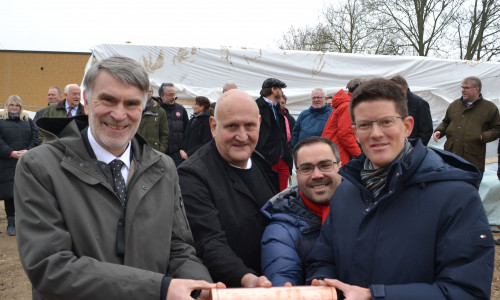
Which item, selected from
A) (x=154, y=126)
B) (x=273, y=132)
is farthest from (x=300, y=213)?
(x=154, y=126)

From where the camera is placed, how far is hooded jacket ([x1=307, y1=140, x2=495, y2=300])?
1457mm

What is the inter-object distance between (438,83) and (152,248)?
7.98 m

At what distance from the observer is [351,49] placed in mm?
18172

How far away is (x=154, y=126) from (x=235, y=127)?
4465 mm

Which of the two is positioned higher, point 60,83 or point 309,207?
point 60,83

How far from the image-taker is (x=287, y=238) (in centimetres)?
219

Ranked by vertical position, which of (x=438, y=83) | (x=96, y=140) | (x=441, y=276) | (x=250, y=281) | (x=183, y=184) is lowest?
(x=250, y=281)

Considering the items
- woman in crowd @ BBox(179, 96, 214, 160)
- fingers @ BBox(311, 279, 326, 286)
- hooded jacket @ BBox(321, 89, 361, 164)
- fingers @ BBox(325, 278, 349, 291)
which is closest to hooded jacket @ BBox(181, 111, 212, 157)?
woman in crowd @ BBox(179, 96, 214, 160)

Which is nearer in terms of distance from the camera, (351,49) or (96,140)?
(96,140)

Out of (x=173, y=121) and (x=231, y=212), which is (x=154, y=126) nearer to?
(x=173, y=121)

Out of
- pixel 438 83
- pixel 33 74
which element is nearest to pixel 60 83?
pixel 33 74

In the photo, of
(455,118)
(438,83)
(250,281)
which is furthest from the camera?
(438,83)

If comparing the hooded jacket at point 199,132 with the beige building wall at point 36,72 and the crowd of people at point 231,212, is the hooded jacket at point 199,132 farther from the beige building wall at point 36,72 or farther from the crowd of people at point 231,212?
the beige building wall at point 36,72

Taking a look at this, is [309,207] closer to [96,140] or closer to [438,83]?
[96,140]
